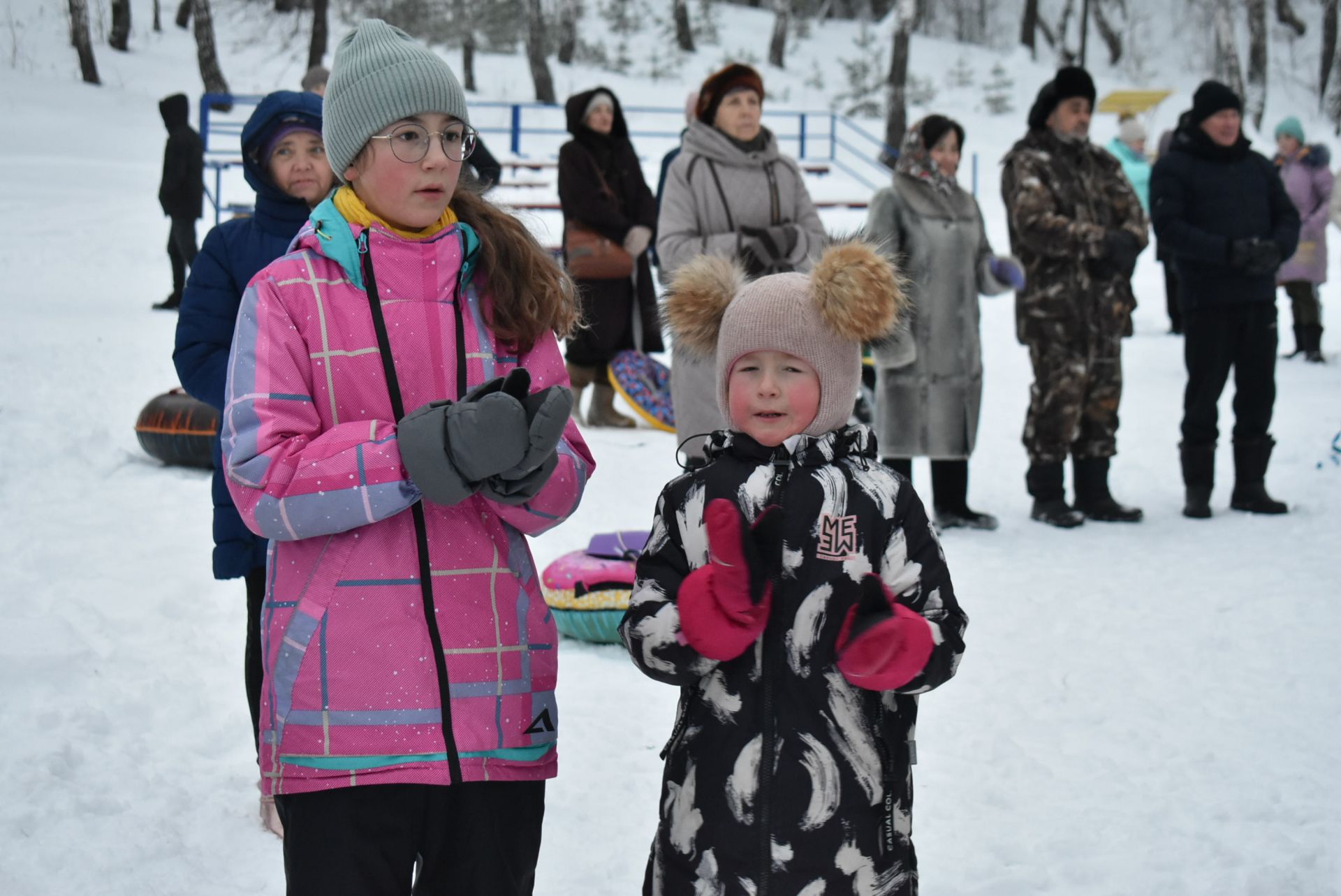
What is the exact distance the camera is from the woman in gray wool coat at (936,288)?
18.0 feet

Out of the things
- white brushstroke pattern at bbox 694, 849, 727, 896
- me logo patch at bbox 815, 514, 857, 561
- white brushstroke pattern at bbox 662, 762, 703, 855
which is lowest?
white brushstroke pattern at bbox 694, 849, 727, 896

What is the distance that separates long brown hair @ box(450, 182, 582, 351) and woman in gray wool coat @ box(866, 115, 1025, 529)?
365 cm

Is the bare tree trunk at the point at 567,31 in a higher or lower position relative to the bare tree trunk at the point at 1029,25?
lower

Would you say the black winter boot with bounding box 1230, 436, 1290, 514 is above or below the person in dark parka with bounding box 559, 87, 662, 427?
below

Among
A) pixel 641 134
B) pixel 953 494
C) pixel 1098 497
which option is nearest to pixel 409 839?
pixel 953 494

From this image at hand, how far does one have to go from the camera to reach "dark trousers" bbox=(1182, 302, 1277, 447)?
5883 millimetres

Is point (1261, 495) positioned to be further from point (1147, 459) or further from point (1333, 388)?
point (1333, 388)

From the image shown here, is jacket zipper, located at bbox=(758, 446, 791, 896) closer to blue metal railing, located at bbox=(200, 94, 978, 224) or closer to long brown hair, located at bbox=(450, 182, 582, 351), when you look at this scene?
long brown hair, located at bbox=(450, 182, 582, 351)

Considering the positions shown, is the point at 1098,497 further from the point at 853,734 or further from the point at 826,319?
the point at 853,734

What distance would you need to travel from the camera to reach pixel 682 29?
29.1 metres

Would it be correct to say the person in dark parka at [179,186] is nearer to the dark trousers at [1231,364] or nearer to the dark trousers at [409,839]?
Answer: the dark trousers at [1231,364]

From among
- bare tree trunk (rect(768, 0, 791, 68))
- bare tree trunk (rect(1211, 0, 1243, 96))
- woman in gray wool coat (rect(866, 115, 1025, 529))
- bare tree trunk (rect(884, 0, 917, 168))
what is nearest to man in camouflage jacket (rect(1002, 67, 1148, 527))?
woman in gray wool coat (rect(866, 115, 1025, 529))

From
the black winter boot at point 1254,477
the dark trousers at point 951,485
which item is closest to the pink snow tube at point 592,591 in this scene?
the dark trousers at point 951,485

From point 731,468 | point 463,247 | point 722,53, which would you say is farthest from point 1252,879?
point 722,53
